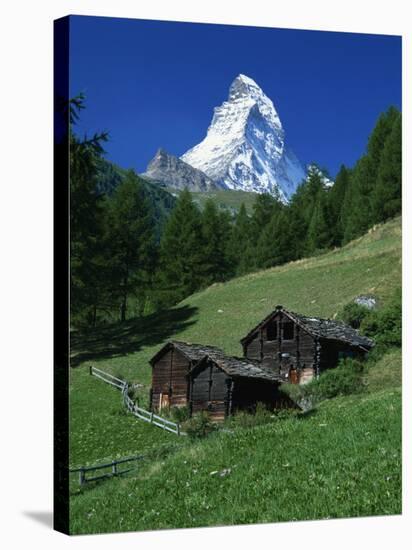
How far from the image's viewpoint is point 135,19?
1666 cm

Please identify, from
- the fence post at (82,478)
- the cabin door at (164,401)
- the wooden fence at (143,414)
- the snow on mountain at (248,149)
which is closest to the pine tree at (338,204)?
the snow on mountain at (248,149)

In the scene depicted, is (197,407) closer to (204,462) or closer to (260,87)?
(204,462)

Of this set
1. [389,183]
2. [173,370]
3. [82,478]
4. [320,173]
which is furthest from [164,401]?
[389,183]

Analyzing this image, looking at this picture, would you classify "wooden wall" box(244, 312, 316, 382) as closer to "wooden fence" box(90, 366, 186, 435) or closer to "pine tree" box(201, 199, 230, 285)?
"pine tree" box(201, 199, 230, 285)

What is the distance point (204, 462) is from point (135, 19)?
6456 mm

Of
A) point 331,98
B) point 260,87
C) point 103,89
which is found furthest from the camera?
point 331,98

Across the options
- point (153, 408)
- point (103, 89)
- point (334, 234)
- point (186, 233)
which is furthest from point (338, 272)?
point (103, 89)

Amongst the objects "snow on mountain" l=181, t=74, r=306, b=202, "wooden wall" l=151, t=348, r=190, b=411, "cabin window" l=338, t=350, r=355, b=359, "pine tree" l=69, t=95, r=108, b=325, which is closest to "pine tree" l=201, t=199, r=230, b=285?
"snow on mountain" l=181, t=74, r=306, b=202

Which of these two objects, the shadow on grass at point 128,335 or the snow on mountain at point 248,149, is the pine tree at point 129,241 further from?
the snow on mountain at point 248,149

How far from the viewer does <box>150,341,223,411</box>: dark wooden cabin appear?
17.2 m

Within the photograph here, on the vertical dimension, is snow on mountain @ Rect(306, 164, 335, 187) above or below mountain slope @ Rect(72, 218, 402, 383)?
above

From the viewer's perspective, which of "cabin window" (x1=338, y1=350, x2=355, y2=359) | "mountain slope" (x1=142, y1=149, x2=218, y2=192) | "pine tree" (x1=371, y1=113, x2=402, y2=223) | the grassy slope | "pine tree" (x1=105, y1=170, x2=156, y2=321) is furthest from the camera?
"pine tree" (x1=371, y1=113, x2=402, y2=223)

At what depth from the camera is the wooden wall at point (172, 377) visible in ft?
56.3

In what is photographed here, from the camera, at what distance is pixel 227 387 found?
17.3m
